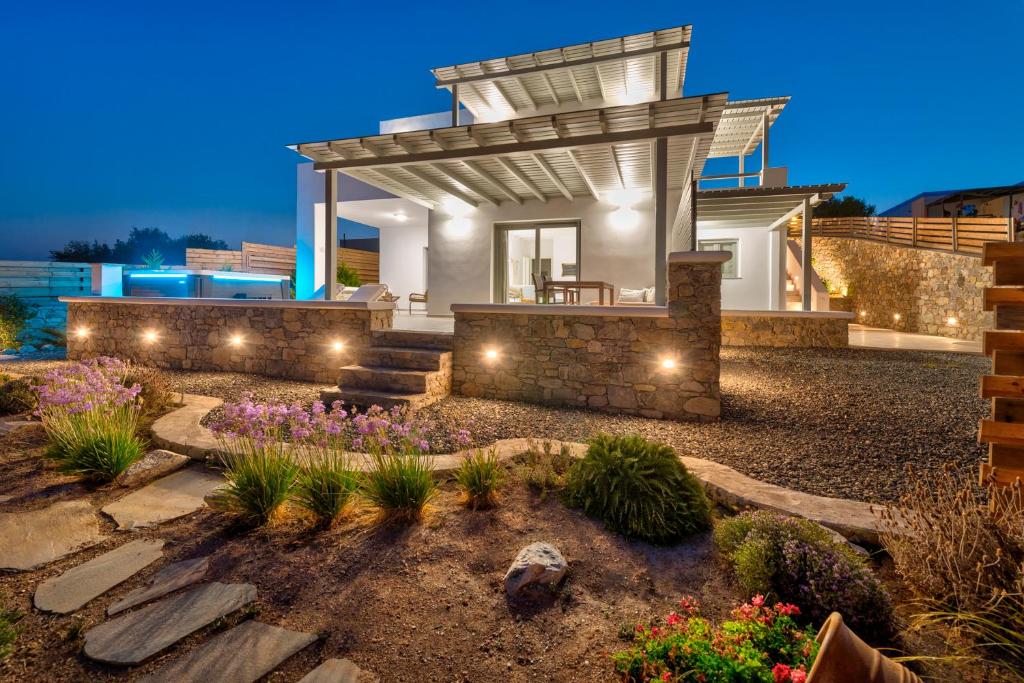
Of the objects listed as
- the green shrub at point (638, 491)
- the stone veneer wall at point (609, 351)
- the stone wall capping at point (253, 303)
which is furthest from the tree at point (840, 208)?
the green shrub at point (638, 491)

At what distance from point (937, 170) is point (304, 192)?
99.3 m

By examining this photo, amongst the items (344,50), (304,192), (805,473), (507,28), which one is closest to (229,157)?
(344,50)

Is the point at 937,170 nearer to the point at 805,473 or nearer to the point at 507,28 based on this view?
the point at 507,28

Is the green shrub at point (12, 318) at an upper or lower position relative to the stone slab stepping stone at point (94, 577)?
upper

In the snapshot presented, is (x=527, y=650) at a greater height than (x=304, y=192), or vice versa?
(x=304, y=192)

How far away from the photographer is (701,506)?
9.07ft

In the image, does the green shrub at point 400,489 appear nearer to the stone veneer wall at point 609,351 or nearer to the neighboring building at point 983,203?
the stone veneer wall at point 609,351

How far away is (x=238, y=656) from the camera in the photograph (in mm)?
1849

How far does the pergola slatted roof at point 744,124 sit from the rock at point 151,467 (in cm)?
1018

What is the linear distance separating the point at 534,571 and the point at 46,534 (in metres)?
2.85

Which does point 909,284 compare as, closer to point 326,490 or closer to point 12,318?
point 326,490

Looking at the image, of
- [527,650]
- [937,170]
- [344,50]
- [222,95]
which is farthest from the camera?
[937,170]

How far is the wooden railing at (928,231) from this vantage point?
13281mm

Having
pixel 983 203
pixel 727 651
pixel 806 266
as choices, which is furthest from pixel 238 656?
pixel 983 203
